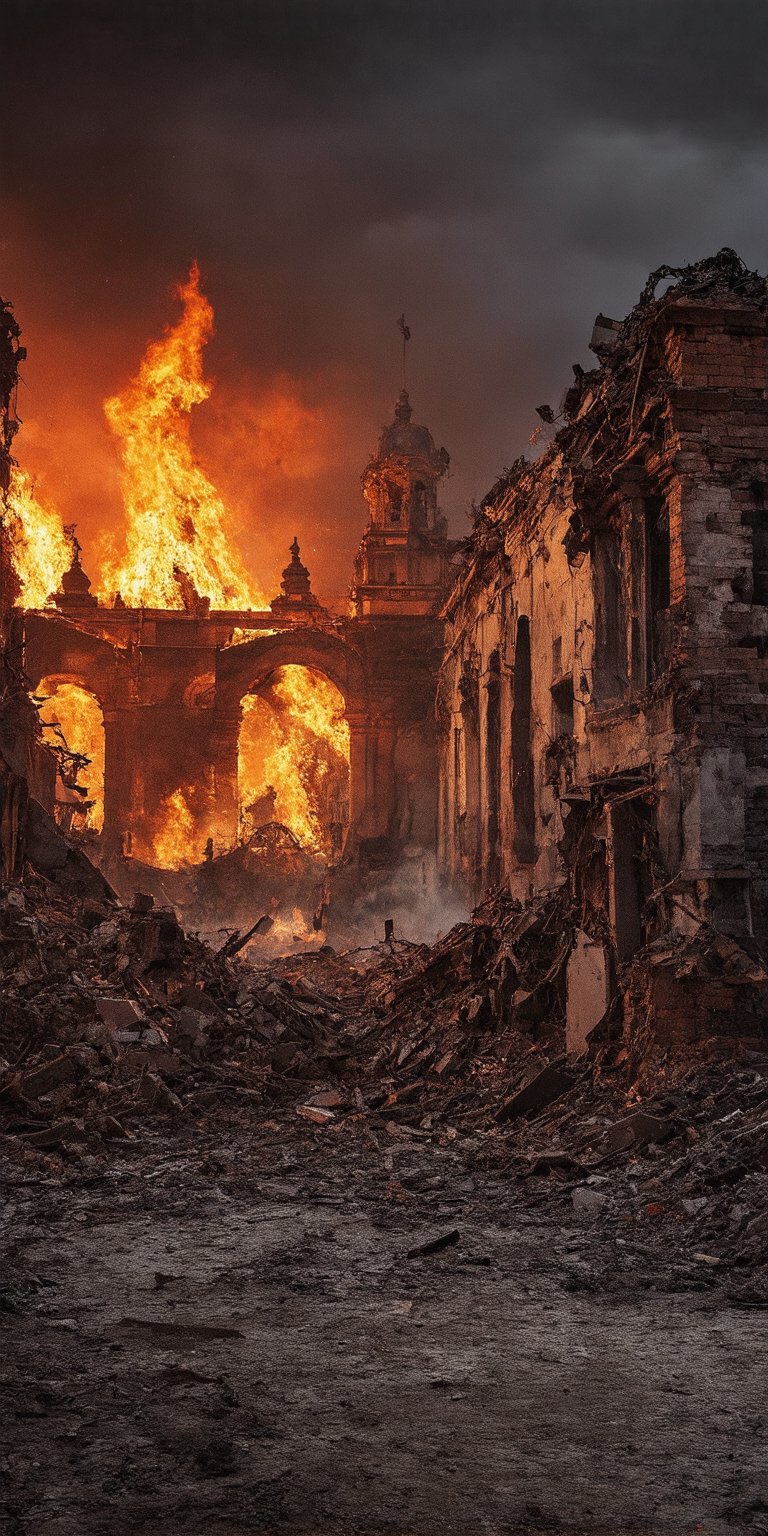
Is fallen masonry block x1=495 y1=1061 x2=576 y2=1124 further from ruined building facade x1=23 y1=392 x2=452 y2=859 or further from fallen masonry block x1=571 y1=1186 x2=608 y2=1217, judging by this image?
ruined building facade x1=23 y1=392 x2=452 y2=859

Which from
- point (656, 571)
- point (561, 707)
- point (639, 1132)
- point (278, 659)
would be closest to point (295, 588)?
point (278, 659)

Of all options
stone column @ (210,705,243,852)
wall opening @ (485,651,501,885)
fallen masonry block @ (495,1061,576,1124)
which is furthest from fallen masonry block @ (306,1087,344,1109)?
stone column @ (210,705,243,852)

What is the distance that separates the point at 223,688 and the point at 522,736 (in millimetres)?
15935

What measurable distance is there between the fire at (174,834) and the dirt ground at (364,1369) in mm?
25702

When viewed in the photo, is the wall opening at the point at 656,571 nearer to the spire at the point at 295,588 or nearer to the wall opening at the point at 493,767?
the wall opening at the point at 493,767

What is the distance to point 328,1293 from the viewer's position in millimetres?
6004

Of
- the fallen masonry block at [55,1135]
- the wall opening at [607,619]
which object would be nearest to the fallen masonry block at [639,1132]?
the fallen masonry block at [55,1135]

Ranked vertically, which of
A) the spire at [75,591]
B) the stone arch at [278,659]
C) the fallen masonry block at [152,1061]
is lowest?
the fallen masonry block at [152,1061]

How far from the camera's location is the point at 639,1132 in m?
8.38

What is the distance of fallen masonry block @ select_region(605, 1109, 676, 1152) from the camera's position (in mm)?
8328

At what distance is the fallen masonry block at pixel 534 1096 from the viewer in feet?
32.3

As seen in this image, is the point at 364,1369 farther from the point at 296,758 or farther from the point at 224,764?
the point at 296,758

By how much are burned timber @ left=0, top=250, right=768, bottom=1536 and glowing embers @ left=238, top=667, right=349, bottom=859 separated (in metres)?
21.0

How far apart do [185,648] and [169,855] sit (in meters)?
5.97
